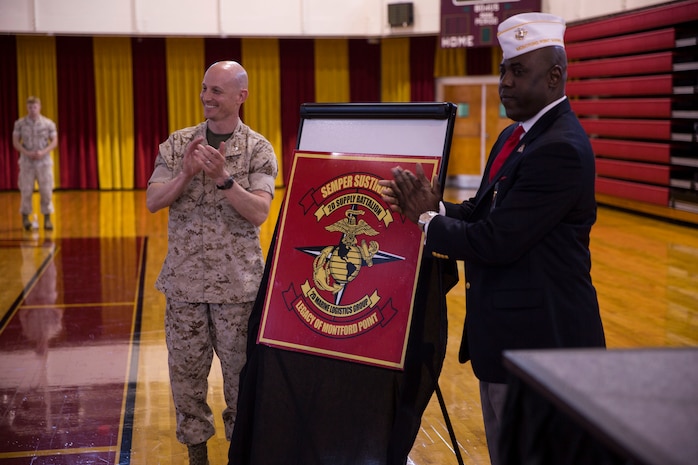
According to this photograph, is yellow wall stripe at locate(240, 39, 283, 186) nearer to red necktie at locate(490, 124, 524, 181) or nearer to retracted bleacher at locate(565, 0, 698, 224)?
retracted bleacher at locate(565, 0, 698, 224)

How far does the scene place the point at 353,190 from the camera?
101 inches

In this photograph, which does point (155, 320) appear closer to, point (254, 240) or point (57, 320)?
point (57, 320)

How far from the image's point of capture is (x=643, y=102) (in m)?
10.7

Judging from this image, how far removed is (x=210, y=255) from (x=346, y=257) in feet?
2.19

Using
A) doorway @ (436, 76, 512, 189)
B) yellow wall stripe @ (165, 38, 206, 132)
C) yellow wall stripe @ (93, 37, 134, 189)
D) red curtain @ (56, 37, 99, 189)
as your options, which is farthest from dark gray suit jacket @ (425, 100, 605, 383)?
red curtain @ (56, 37, 99, 189)

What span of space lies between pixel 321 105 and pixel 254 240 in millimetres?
621

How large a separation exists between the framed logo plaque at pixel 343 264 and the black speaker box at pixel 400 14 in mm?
10806

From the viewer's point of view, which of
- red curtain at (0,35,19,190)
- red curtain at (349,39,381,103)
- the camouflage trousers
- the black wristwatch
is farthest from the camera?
red curtain at (349,39,381,103)

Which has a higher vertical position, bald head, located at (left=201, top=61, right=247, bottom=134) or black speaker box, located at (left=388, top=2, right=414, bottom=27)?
black speaker box, located at (left=388, top=2, right=414, bottom=27)

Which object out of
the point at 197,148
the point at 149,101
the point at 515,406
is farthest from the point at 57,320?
the point at 149,101

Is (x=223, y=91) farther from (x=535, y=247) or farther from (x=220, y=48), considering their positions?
(x=220, y=48)

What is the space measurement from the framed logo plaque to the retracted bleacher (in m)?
7.99

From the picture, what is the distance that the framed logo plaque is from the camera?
2.49 metres

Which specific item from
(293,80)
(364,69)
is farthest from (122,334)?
(364,69)
